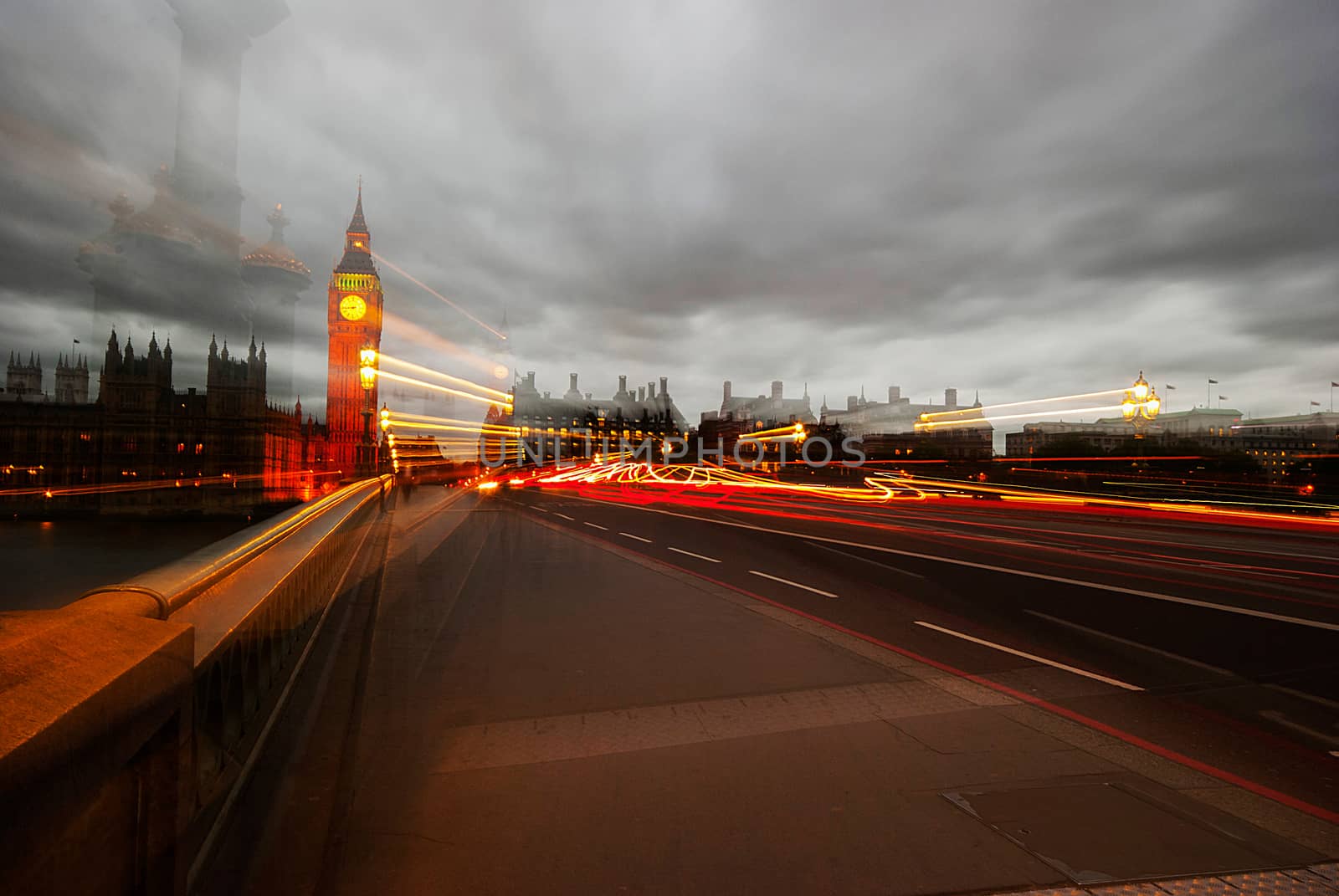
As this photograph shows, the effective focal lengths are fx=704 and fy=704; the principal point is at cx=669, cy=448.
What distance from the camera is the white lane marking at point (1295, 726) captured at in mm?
5574

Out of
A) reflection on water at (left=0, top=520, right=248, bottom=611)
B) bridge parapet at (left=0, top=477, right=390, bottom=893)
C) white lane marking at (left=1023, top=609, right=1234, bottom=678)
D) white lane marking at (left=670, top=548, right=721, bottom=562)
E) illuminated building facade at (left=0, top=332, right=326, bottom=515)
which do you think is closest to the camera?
bridge parapet at (left=0, top=477, right=390, bottom=893)

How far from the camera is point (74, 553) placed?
23.1 meters

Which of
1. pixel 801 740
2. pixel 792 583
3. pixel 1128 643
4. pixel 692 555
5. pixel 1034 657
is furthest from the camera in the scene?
pixel 692 555

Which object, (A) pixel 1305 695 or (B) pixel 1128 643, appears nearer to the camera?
(A) pixel 1305 695

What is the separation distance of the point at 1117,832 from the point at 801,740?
210cm

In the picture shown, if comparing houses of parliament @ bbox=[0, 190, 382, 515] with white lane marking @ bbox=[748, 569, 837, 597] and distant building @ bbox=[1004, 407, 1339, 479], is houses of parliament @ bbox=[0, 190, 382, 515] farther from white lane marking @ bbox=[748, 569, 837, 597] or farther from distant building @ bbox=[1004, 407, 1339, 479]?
distant building @ bbox=[1004, 407, 1339, 479]

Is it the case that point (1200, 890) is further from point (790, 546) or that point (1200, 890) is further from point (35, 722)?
point (790, 546)

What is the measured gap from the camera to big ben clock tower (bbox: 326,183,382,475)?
133375 mm

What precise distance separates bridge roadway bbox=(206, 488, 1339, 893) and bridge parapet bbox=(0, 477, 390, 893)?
2.96 ft

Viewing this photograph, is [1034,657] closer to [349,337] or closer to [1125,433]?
[1125,433]

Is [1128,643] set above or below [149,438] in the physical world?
below

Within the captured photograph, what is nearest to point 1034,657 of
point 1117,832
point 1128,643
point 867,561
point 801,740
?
point 1128,643

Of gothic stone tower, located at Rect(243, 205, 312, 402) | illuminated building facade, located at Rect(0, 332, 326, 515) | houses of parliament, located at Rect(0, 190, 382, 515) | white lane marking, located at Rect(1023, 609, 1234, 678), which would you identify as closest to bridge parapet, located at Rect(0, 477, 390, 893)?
white lane marking, located at Rect(1023, 609, 1234, 678)

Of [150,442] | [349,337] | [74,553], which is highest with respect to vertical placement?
[349,337]
